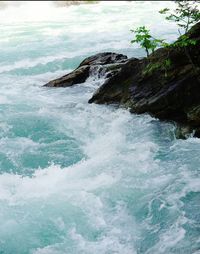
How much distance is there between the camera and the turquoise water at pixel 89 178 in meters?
6.75

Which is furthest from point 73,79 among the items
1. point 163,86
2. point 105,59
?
point 163,86

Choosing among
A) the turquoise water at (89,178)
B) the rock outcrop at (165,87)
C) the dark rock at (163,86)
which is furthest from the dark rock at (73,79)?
the dark rock at (163,86)

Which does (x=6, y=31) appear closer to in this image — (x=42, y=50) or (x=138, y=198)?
(x=42, y=50)

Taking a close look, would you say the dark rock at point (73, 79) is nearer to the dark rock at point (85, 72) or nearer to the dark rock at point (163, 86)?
the dark rock at point (85, 72)

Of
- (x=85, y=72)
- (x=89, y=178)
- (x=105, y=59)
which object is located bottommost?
(x=89, y=178)

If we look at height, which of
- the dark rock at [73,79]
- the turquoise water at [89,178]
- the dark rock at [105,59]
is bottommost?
the turquoise water at [89,178]

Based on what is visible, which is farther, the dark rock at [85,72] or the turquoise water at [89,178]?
the dark rock at [85,72]

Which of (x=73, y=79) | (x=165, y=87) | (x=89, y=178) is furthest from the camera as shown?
(x=73, y=79)

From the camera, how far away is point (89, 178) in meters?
8.47

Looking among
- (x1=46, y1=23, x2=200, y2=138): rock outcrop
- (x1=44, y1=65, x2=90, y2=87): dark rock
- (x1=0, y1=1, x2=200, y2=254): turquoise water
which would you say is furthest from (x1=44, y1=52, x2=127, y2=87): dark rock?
(x1=46, y1=23, x2=200, y2=138): rock outcrop

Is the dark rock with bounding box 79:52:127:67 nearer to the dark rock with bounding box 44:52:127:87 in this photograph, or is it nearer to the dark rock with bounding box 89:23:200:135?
the dark rock with bounding box 44:52:127:87

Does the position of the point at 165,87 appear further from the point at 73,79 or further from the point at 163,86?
the point at 73,79

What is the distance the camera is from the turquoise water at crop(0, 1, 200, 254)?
6.75 m

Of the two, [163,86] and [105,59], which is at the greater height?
[163,86]
